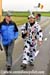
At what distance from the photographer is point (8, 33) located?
12.6 meters

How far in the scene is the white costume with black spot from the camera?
1300 cm

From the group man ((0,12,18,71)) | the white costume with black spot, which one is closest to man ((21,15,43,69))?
the white costume with black spot

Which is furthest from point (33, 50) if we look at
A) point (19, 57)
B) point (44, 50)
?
point (44, 50)

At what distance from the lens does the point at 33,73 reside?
12281mm

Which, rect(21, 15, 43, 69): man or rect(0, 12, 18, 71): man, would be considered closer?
rect(0, 12, 18, 71): man

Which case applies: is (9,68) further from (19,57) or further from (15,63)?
(19,57)

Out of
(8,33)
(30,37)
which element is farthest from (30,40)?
(8,33)

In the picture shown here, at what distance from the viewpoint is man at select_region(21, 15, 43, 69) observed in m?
13.0

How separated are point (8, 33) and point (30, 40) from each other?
0.98m

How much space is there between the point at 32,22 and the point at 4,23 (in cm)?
92

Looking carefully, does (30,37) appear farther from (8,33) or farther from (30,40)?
(8,33)

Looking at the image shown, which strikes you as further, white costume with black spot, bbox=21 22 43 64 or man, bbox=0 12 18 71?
white costume with black spot, bbox=21 22 43 64

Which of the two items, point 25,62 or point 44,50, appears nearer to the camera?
point 25,62

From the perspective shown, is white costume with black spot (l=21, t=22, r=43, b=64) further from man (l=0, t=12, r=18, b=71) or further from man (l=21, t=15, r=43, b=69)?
man (l=0, t=12, r=18, b=71)
